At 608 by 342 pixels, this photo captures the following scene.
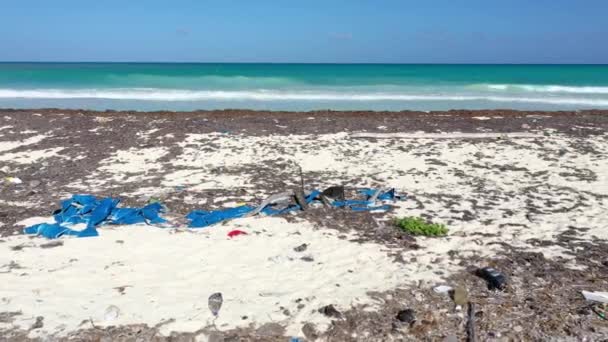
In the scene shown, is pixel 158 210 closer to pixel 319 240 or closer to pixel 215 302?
pixel 319 240

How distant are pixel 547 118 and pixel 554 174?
5863 mm

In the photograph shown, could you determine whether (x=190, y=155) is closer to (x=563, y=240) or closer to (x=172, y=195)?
(x=172, y=195)

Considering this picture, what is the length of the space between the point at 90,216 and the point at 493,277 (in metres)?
4.39

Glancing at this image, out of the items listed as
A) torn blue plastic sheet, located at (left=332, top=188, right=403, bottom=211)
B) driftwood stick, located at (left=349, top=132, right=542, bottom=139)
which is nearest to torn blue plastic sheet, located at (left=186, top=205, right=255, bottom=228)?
torn blue plastic sheet, located at (left=332, top=188, right=403, bottom=211)

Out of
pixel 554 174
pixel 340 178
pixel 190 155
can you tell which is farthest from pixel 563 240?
pixel 190 155

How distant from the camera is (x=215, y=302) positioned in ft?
12.1

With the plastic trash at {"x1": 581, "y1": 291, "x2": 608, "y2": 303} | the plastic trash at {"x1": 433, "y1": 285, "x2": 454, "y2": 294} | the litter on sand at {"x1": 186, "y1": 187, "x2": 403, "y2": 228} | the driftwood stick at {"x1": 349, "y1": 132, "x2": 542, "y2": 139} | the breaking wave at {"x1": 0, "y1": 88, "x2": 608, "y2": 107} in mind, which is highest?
the breaking wave at {"x1": 0, "y1": 88, "x2": 608, "y2": 107}

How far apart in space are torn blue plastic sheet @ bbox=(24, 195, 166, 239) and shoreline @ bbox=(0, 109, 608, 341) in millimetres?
184

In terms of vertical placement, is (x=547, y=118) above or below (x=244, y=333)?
above

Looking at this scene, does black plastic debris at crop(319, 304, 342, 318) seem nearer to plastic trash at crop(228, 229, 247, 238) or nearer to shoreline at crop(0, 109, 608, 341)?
shoreline at crop(0, 109, 608, 341)

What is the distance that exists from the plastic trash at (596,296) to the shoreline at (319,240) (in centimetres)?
6

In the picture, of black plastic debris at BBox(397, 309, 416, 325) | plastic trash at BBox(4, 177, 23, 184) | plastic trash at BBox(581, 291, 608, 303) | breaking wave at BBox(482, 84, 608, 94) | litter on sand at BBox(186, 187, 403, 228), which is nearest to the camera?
black plastic debris at BBox(397, 309, 416, 325)

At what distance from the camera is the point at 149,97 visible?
24.3 meters

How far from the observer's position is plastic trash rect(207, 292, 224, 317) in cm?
358
